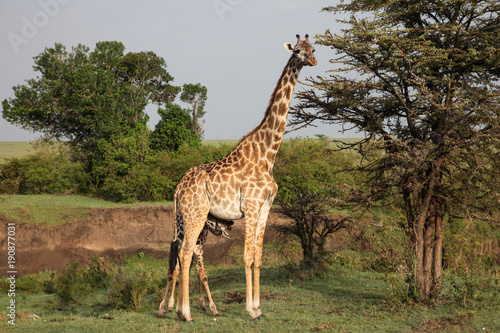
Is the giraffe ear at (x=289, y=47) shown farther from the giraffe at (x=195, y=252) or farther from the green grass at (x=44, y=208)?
the green grass at (x=44, y=208)

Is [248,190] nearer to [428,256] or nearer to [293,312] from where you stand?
[293,312]

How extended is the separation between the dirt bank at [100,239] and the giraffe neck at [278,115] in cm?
1196

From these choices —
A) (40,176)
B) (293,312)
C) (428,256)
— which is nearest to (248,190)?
(293,312)

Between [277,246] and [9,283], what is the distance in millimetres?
11153

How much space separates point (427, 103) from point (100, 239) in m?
16.5

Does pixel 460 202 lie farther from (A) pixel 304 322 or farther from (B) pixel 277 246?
(B) pixel 277 246

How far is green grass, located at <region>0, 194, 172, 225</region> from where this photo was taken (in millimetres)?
21859

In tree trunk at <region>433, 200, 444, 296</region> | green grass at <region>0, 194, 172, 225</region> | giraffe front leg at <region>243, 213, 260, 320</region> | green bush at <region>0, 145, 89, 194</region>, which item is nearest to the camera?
giraffe front leg at <region>243, 213, 260, 320</region>

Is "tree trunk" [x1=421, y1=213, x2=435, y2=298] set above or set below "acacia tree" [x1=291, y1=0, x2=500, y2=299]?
below

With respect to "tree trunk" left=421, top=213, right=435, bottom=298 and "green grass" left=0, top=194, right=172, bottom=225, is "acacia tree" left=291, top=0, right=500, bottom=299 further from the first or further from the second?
"green grass" left=0, top=194, right=172, bottom=225

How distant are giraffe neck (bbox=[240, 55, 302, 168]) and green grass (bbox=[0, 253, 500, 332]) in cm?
352

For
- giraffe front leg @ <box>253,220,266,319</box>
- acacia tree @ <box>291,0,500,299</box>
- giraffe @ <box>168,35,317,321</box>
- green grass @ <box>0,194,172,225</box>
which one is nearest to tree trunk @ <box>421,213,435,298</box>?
acacia tree @ <box>291,0,500,299</box>

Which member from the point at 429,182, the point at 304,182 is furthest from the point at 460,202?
the point at 304,182

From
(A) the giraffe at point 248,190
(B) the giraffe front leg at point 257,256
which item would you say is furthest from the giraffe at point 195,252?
(B) the giraffe front leg at point 257,256
